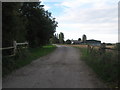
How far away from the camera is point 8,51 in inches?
610

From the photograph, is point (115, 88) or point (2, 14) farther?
point (2, 14)

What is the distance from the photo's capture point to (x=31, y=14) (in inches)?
1308

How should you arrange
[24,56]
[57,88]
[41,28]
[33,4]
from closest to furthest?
[57,88] → [24,56] → [33,4] → [41,28]

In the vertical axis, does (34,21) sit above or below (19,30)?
above

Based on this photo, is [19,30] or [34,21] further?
[34,21]

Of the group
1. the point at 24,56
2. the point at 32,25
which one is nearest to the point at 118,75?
the point at 24,56

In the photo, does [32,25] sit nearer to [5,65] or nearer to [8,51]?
[8,51]

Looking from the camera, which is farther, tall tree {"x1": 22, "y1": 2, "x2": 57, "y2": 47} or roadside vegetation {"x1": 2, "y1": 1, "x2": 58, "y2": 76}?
tall tree {"x1": 22, "y1": 2, "x2": 57, "y2": 47}

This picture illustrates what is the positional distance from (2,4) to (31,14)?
2045cm

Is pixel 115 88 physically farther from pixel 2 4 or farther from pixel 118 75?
pixel 2 4

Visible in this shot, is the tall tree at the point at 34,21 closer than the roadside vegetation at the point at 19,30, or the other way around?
the roadside vegetation at the point at 19,30

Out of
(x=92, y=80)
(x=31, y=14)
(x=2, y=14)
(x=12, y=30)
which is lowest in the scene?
(x=92, y=80)

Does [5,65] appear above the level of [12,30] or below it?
below

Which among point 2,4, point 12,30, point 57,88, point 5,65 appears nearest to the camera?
point 57,88
